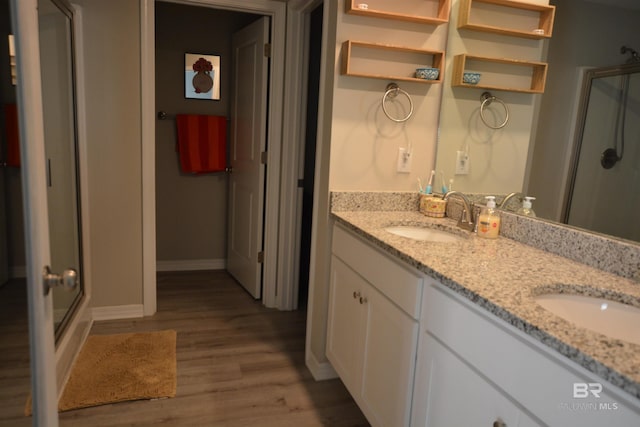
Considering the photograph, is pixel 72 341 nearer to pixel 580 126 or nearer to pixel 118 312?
pixel 118 312

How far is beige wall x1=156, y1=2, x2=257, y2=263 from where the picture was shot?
353cm

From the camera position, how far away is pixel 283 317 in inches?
119

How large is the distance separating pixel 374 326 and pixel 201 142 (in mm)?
2503

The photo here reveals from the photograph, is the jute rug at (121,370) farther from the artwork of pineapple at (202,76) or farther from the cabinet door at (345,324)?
the artwork of pineapple at (202,76)

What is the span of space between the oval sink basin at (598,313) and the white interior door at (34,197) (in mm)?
1235

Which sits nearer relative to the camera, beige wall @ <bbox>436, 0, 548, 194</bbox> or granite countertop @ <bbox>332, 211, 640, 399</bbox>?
granite countertop @ <bbox>332, 211, 640, 399</bbox>

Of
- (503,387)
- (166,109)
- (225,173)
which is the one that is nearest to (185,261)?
(225,173)

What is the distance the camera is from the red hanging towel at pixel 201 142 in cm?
359

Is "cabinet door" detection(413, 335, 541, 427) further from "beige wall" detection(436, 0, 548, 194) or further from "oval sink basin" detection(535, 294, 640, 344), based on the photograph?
"beige wall" detection(436, 0, 548, 194)

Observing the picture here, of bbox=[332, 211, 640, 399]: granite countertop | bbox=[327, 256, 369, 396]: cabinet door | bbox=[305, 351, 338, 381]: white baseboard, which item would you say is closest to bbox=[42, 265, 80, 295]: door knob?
bbox=[332, 211, 640, 399]: granite countertop

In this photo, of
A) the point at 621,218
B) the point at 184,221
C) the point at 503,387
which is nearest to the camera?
the point at 503,387

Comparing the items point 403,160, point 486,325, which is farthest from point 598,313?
point 403,160

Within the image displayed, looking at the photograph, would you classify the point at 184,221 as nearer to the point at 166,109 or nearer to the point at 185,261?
the point at 185,261

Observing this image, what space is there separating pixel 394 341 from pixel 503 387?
54 cm
